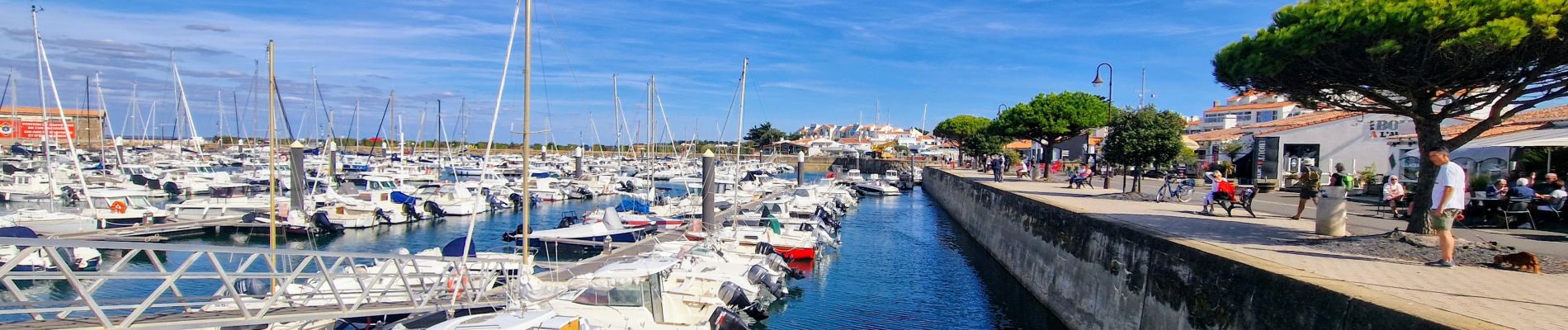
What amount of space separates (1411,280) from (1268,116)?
7448cm

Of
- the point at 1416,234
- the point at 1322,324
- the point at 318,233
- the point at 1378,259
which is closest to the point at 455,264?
the point at 1322,324

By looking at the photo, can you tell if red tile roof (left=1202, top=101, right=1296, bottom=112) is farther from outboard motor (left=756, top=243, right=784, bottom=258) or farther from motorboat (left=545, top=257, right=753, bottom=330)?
motorboat (left=545, top=257, right=753, bottom=330)

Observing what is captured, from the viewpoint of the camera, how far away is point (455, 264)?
1318 cm

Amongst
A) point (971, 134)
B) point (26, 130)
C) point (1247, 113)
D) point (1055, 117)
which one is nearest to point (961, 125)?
point (971, 134)

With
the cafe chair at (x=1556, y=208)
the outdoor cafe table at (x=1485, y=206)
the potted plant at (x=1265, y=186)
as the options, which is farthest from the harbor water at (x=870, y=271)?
the potted plant at (x=1265, y=186)

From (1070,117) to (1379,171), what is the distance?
23.4 m

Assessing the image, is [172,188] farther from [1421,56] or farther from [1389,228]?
[1421,56]

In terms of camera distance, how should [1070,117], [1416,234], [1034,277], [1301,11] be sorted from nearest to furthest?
[1416,234]
[1301,11]
[1034,277]
[1070,117]

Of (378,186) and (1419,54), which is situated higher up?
(1419,54)

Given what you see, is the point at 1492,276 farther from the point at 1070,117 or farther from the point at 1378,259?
the point at 1070,117

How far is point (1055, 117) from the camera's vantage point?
55.6 meters

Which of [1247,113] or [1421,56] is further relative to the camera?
[1247,113]

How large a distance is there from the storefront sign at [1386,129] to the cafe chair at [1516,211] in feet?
56.6

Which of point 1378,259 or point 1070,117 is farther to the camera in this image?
point 1070,117
